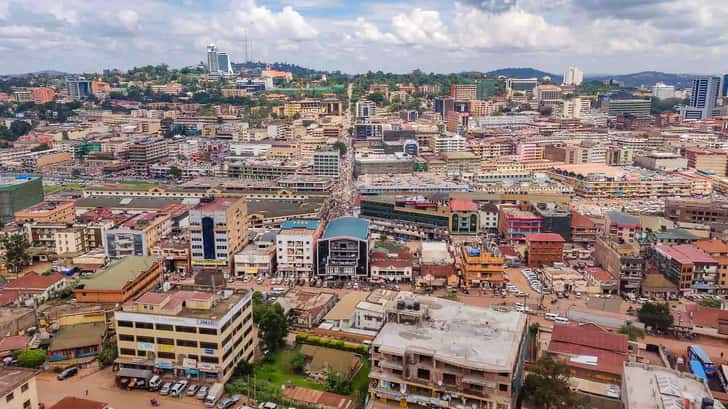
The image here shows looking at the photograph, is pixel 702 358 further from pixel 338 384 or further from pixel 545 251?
pixel 338 384

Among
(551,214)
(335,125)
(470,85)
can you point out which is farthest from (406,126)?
(551,214)

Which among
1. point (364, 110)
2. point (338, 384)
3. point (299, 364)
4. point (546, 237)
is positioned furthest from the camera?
point (364, 110)

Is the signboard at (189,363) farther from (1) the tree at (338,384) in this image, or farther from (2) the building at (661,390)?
(2) the building at (661,390)

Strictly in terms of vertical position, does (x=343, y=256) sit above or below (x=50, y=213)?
below

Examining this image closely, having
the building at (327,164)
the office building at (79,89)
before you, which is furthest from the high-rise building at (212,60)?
the building at (327,164)

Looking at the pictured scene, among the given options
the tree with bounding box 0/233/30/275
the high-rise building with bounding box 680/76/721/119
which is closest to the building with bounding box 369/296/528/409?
the tree with bounding box 0/233/30/275

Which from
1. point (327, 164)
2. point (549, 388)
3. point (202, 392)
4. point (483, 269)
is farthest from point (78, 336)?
point (327, 164)

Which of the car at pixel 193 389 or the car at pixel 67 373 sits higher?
the car at pixel 193 389
